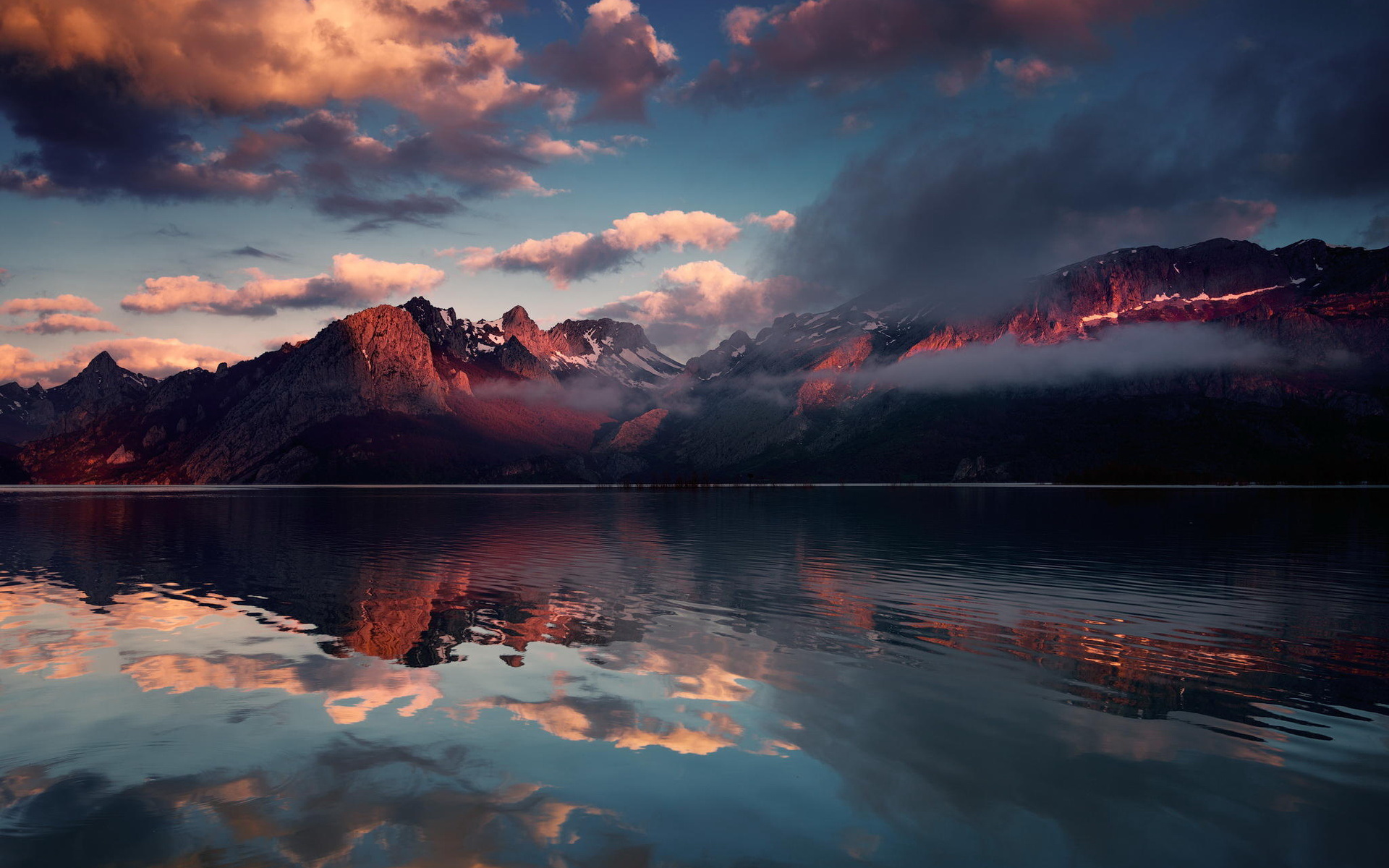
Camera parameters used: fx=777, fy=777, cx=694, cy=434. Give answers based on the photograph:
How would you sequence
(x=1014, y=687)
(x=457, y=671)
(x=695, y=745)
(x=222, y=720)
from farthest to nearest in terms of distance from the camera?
(x=457, y=671) → (x=1014, y=687) → (x=222, y=720) → (x=695, y=745)

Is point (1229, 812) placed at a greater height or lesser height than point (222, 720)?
greater

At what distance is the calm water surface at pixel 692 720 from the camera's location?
13508 millimetres

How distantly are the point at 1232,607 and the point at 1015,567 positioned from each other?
674 inches

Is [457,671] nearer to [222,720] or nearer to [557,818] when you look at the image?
[222,720]

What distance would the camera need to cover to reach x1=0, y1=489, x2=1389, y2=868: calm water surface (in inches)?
532

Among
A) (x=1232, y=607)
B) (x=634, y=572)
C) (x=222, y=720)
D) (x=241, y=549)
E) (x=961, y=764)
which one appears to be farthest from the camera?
(x=241, y=549)

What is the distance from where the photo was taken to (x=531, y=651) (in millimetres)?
28062

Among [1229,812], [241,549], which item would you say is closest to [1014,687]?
[1229,812]

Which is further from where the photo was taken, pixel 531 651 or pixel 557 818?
pixel 531 651

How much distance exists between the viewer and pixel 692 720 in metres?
20.4

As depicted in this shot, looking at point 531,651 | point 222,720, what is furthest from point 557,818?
point 531,651

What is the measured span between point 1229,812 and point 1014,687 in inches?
351

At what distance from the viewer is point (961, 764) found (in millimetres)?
17078

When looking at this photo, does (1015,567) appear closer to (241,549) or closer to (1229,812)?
(1229,812)
